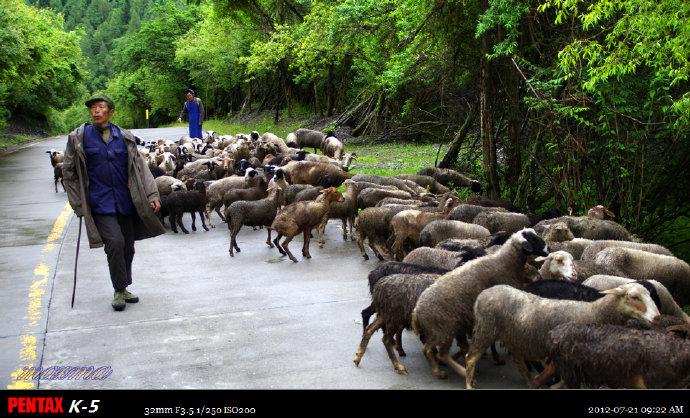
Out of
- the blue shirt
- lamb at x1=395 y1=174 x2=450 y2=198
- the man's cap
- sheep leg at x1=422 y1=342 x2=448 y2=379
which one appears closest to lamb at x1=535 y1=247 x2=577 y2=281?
sheep leg at x1=422 y1=342 x2=448 y2=379

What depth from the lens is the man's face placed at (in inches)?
271

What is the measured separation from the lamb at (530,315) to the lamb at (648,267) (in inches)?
60.8

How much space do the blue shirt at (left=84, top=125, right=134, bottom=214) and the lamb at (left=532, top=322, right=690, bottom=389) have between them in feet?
16.3

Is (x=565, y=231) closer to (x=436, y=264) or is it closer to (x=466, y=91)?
(x=436, y=264)

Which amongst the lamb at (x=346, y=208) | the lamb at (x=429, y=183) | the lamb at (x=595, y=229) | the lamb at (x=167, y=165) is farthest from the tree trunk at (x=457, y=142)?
the lamb at (x=167, y=165)

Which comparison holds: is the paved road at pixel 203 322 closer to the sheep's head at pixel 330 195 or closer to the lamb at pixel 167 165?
the sheep's head at pixel 330 195

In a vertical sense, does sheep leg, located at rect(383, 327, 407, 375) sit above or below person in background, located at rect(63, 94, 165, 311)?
below

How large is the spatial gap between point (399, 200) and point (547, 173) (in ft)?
7.64

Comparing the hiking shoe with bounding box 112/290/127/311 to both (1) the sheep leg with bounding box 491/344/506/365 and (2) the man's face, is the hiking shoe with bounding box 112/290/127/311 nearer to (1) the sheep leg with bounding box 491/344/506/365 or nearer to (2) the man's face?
(2) the man's face

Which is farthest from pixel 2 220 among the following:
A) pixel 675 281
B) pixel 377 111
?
pixel 377 111

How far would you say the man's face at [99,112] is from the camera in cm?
689

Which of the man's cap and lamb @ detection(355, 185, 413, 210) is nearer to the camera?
the man's cap

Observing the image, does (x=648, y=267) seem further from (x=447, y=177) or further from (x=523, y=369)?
(x=447, y=177)

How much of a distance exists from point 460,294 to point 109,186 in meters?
4.20
